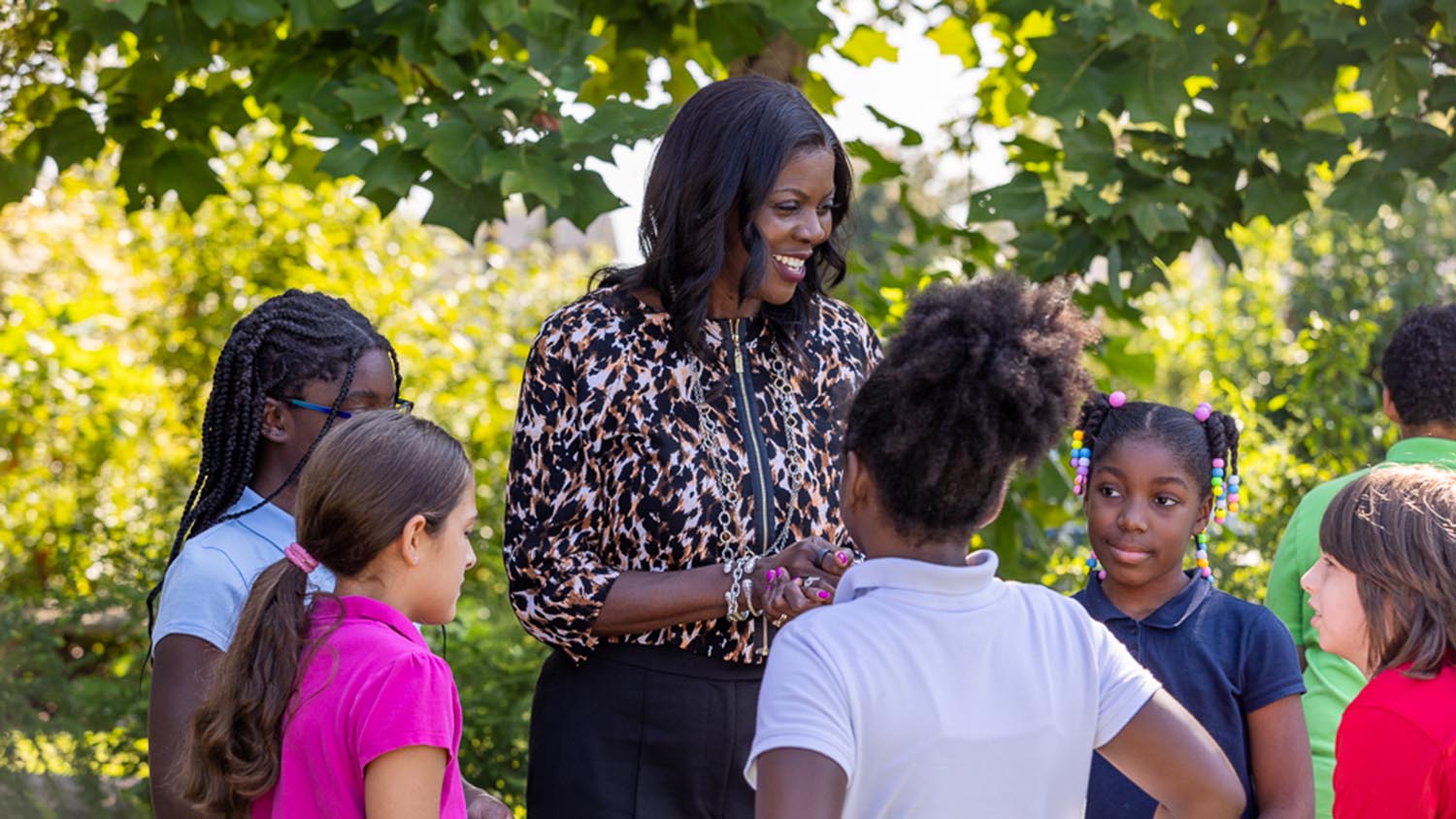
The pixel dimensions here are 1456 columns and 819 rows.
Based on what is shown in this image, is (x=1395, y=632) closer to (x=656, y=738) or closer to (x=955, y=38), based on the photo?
(x=656, y=738)

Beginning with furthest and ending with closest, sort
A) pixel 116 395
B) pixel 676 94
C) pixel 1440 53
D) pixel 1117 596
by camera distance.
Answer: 1. pixel 116 395
2. pixel 676 94
3. pixel 1440 53
4. pixel 1117 596

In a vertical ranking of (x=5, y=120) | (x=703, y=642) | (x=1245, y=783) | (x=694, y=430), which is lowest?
(x=1245, y=783)

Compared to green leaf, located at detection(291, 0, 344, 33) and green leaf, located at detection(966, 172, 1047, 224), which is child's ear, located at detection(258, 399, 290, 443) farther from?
green leaf, located at detection(966, 172, 1047, 224)

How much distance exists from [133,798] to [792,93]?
319 cm

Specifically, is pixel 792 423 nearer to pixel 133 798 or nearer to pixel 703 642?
pixel 703 642

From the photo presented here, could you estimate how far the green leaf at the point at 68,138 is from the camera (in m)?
Result: 4.63

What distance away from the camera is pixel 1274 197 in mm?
4441

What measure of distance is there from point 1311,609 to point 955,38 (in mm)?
2871

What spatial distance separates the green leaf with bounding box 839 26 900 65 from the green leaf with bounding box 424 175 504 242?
1756 mm

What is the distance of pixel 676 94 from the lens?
5.11m

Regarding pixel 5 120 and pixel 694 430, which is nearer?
pixel 694 430

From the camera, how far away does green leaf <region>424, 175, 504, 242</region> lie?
3967mm

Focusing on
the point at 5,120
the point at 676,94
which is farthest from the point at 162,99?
the point at 676,94

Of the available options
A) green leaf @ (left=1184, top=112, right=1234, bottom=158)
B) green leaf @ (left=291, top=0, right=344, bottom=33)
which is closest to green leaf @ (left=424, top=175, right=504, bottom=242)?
green leaf @ (left=291, top=0, right=344, bottom=33)
